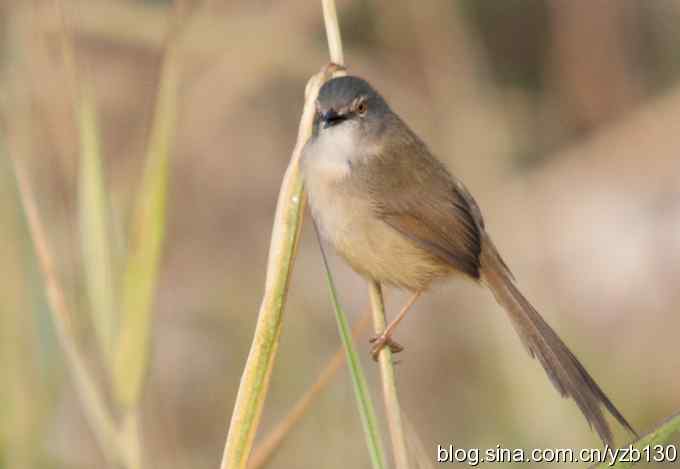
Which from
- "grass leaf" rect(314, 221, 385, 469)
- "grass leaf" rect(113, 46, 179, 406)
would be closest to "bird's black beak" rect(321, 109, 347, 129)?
"grass leaf" rect(113, 46, 179, 406)

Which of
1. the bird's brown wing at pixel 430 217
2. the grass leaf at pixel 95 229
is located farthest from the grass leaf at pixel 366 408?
the bird's brown wing at pixel 430 217

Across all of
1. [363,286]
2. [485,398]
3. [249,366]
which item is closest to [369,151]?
[249,366]

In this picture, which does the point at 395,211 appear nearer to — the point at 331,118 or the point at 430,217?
the point at 430,217

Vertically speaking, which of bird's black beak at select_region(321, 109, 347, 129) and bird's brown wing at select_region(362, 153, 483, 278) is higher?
bird's black beak at select_region(321, 109, 347, 129)

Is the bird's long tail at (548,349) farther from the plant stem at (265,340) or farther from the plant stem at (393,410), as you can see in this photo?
the plant stem at (265,340)

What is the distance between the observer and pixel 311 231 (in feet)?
22.5

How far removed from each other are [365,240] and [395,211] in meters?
0.16

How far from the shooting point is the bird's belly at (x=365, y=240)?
3.17 m

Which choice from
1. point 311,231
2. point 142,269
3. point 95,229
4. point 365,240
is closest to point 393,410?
point 142,269

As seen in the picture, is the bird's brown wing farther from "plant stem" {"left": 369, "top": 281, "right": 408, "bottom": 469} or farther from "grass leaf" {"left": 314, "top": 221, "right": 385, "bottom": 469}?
"grass leaf" {"left": 314, "top": 221, "right": 385, "bottom": 469}

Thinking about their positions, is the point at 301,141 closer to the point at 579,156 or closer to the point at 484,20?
the point at 579,156

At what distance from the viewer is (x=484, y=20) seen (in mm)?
7012

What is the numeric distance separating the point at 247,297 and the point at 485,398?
4.37 ft

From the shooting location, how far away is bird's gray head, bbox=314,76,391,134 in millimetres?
2965
